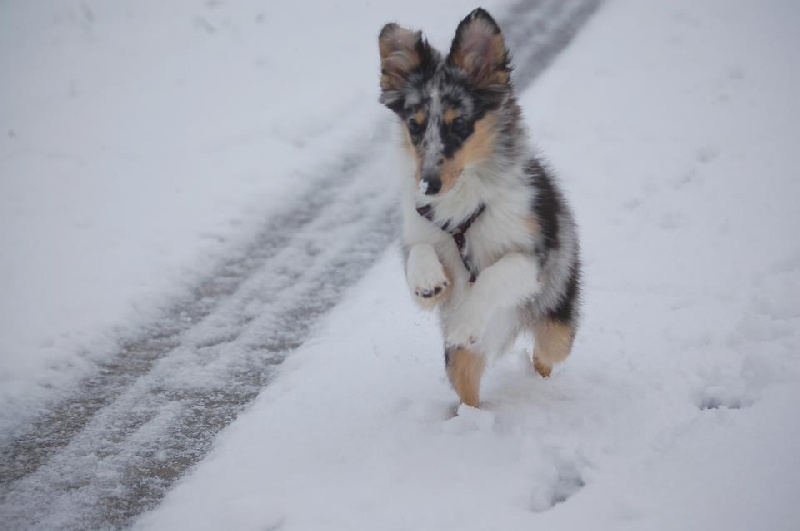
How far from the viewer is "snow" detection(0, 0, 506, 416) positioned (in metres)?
5.41

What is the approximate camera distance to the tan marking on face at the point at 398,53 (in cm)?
365

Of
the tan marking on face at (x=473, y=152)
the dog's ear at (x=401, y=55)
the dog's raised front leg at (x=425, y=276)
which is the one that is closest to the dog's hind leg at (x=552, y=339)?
the dog's raised front leg at (x=425, y=276)

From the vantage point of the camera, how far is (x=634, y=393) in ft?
12.7

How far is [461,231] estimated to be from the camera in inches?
143

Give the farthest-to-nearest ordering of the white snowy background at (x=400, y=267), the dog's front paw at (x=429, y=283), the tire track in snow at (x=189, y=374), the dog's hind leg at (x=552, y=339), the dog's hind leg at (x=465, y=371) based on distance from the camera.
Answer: the dog's hind leg at (x=552, y=339) < the dog's hind leg at (x=465, y=371) < the tire track in snow at (x=189, y=374) < the dog's front paw at (x=429, y=283) < the white snowy background at (x=400, y=267)

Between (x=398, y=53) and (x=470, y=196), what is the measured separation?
889 millimetres

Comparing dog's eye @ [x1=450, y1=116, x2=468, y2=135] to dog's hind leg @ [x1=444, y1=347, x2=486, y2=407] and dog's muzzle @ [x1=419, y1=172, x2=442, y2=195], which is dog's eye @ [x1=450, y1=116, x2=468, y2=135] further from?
dog's hind leg @ [x1=444, y1=347, x2=486, y2=407]

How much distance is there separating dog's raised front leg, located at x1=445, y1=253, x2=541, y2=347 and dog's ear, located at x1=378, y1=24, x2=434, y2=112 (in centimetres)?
109

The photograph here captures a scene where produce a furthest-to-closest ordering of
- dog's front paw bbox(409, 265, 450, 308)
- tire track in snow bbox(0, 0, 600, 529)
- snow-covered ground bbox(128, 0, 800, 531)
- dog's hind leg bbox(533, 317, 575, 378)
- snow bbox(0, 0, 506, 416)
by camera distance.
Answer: snow bbox(0, 0, 506, 416) → dog's hind leg bbox(533, 317, 575, 378) → tire track in snow bbox(0, 0, 600, 529) → dog's front paw bbox(409, 265, 450, 308) → snow-covered ground bbox(128, 0, 800, 531)

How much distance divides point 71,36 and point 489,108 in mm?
10361

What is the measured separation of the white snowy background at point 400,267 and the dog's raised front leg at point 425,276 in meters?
0.75

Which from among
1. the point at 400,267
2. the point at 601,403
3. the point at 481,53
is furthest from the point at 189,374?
the point at 481,53

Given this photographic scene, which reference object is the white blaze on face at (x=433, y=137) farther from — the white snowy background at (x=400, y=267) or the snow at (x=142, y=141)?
the snow at (x=142, y=141)

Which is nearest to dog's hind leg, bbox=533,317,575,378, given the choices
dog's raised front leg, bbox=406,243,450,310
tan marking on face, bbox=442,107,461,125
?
dog's raised front leg, bbox=406,243,450,310
